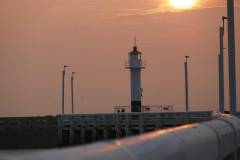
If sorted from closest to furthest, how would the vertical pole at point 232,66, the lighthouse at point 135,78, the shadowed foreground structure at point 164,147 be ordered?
the shadowed foreground structure at point 164,147, the vertical pole at point 232,66, the lighthouse at point 135,78

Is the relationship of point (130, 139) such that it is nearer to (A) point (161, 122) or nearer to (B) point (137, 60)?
(A) point (161, 122)

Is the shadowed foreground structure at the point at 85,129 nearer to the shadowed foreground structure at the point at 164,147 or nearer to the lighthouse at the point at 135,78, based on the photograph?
the lighthouse at the point at 135,78

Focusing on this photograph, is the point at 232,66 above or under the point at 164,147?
above

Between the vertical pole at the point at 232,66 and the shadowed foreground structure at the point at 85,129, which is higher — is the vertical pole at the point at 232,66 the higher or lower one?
the higher one

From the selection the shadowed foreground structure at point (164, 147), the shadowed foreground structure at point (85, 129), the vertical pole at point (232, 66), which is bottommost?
the shadowed foreground structure at point (85, 129)

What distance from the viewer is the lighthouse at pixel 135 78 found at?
6244 centimetres

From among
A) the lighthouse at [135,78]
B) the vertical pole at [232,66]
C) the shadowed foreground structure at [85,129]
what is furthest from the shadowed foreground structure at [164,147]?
the lighthouse at [135,78]

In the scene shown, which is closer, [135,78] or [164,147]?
[164,147]

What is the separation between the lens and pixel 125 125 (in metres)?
48.0

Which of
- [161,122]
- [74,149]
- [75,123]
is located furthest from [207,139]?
[75,123]

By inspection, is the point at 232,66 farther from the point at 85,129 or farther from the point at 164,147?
the point at 85,129

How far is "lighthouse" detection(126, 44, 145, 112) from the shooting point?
62438 mm

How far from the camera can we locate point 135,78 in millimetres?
63469

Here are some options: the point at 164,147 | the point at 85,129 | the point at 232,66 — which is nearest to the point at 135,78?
the point at 85,129
